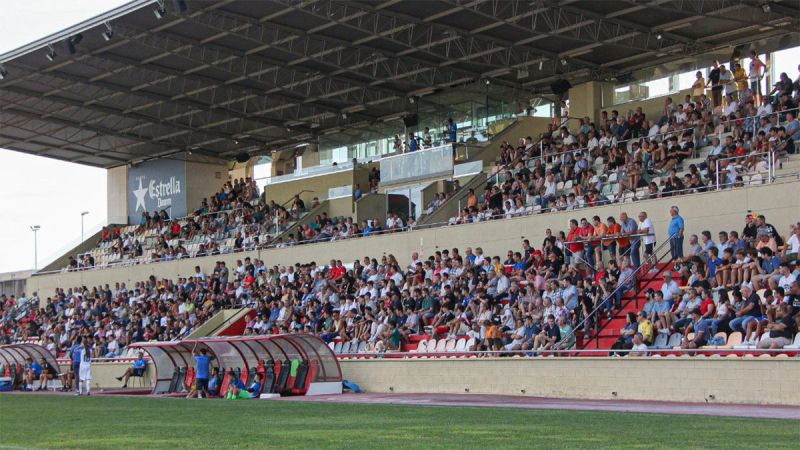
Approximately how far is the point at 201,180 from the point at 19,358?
22674 mm

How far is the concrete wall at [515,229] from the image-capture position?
26188 mm

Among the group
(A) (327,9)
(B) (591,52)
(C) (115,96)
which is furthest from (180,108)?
(B) (591,52)

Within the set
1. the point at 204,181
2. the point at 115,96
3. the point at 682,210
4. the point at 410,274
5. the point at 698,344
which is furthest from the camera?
the point at 204,181

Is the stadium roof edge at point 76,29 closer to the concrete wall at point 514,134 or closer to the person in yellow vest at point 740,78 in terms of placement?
the concrete wall at point 514,134

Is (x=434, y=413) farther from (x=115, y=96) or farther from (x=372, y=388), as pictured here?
(x=115, y=96)

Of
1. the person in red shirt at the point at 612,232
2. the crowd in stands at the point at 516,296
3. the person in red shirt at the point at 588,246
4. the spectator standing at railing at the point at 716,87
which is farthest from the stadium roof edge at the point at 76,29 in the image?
the spectator standing at railing at the point at 716,87

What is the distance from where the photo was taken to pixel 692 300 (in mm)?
22594

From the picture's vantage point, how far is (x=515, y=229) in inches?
1276

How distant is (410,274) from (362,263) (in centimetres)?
597

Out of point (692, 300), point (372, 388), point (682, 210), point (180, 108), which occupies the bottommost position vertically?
point (372, 388)

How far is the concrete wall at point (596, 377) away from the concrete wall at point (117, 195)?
115 ft

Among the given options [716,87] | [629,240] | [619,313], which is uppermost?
[716,87]

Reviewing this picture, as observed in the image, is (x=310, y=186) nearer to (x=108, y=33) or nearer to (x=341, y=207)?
(x=341, y=207)

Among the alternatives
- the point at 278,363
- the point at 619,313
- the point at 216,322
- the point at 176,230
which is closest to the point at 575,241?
the point at 619,313
